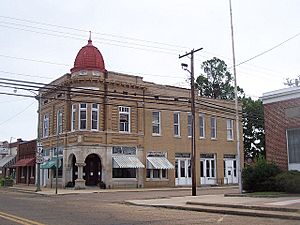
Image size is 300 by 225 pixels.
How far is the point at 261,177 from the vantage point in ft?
84.1

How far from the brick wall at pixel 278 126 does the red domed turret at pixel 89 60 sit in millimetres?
17664

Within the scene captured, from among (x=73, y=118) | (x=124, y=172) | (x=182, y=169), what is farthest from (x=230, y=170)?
(x=73, y=118)

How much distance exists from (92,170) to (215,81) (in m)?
33.3

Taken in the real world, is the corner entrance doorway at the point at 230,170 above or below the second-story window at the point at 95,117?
below

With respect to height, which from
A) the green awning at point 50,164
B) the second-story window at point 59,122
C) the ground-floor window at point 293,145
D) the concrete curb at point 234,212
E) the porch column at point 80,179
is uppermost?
the second-story window at point 59,122

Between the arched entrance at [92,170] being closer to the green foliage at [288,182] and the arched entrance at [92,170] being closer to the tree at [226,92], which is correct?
the green foliage at [288,182]

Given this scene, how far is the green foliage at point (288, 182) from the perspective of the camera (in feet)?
78.2

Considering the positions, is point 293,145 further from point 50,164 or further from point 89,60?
point 50,164

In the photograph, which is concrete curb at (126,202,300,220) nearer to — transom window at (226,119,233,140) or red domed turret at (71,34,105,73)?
red domed turret at (71,34,105,73)

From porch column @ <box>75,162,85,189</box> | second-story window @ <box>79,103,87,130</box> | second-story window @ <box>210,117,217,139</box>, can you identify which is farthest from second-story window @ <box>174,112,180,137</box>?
porch column @ <box>75,162,85,189</box>

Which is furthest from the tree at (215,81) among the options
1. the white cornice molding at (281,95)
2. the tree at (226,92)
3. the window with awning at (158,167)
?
the white cornice molding at (281,95)

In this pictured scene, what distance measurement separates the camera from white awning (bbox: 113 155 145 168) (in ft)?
132

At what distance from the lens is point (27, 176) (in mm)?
54500

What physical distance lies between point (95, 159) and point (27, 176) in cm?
1636
